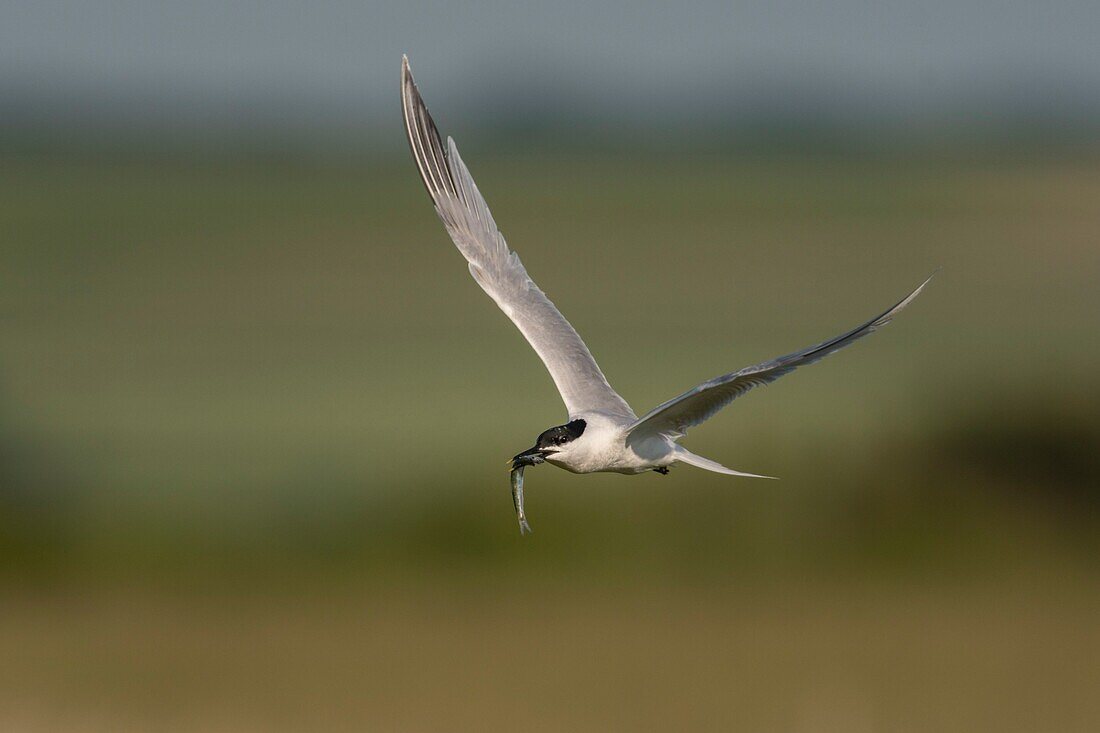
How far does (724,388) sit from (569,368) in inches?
67.6

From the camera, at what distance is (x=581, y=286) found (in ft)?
175

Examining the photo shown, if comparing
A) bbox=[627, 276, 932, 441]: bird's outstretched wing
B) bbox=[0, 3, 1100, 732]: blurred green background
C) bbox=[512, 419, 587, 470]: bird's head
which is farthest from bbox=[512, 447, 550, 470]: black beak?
bbox=[0, 3, 1100, 732]: blurred green background

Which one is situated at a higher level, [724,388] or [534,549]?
[534,549]

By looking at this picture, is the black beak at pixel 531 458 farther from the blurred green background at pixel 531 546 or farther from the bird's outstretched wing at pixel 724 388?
the blurred green background at pixel 531 546

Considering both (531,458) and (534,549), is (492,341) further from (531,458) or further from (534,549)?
(531,458)

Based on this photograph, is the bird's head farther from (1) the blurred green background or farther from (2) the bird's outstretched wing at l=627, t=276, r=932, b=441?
(1) the blurred green background

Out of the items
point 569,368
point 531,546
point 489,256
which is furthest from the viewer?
point 531,546

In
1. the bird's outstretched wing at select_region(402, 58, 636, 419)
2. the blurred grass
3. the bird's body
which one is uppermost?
the blurred grass

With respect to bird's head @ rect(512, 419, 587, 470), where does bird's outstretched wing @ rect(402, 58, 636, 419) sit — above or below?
above

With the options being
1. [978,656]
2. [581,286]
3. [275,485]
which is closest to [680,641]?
[978,656]

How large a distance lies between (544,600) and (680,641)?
6.56 ft

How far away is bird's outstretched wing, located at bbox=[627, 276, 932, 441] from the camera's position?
7.82 m

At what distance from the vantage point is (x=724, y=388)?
850cm

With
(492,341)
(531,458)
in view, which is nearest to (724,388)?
(531,458)
